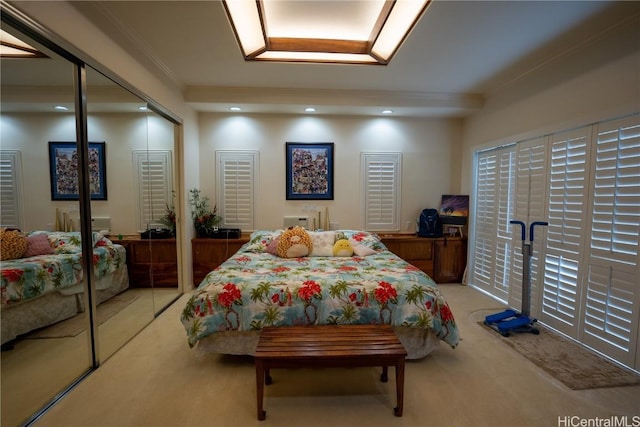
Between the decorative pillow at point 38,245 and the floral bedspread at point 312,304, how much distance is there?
977 mm

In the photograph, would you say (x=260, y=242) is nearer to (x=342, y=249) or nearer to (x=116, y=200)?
(x=342, y=249)

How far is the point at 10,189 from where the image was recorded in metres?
1.55

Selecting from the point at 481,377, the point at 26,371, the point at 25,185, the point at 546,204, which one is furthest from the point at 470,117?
the point at 26,371

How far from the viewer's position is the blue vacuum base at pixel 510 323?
2.71 metres

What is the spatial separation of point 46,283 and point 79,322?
387mm

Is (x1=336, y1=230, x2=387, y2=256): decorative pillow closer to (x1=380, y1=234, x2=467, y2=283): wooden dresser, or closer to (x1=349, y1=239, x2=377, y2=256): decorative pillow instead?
(x1=349, y1=239, x2=377, y2=256): decorative pillow

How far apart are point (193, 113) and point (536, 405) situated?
4699 mm

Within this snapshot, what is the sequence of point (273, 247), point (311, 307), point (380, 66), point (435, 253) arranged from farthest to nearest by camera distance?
point (435, 253), point (273, 247), point (380, 66), point (311, 307)

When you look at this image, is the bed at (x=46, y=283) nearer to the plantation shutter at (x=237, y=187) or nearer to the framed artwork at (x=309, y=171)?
the plantation shutter at (x=237, y=187)

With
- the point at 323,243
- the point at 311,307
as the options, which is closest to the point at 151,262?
the point at 323,243

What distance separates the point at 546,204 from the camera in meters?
2.85

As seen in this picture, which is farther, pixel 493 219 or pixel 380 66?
pixel 493 219

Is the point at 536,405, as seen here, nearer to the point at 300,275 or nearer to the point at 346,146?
the point at 300,275

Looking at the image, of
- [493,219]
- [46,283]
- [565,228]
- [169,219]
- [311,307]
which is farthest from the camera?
[493,219]
